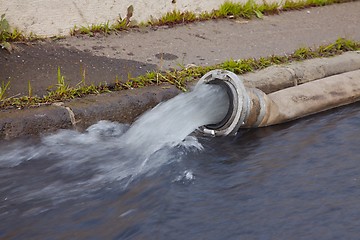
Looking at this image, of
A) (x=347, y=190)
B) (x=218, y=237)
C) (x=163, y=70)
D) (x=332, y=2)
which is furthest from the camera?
(x=332, y=2)

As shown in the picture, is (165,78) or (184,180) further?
(165,78)

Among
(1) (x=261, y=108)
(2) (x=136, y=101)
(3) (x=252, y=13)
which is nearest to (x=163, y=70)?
(2) (x=136, y=101)

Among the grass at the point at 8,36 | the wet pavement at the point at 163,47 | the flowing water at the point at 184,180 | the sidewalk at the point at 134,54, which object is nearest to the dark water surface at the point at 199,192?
the flowing water at the point at 184,180

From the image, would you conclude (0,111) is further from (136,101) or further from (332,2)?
(332,2)

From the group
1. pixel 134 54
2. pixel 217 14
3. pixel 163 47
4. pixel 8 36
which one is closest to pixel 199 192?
pixel 134 54

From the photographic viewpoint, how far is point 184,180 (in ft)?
14.4

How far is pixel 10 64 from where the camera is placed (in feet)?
17.0

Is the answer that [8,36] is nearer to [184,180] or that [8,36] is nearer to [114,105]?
[114,105]

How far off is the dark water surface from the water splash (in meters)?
0.01

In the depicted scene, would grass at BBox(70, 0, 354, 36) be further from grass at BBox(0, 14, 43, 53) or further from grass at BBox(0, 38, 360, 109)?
grass at BBox(0, 38, 360, 109)

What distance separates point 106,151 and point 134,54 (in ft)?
4.04

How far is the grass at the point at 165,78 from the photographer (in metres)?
4.73

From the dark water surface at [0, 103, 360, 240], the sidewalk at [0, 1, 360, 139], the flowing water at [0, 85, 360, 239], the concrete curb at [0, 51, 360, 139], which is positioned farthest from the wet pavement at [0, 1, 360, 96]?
the dark water surface at [0, 103, 360, 240]

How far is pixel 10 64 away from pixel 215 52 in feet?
5.83
